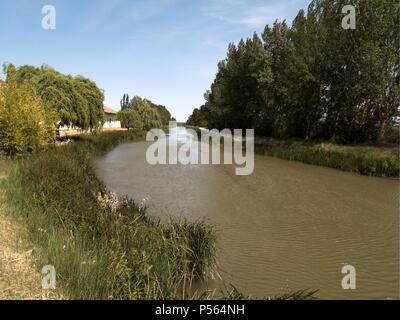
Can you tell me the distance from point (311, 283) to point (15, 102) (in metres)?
13.8

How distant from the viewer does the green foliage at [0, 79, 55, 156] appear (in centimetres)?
1560

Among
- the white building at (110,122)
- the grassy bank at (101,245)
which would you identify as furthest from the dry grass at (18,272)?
the white building at (110,122)

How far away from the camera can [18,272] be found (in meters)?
4.88

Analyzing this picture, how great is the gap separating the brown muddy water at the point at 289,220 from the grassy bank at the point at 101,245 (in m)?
0.83

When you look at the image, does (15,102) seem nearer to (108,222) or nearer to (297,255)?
(108,222)

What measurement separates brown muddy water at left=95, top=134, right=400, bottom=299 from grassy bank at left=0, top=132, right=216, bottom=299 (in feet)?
2.73

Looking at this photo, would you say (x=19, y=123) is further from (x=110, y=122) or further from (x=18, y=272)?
(x=110, y=122)

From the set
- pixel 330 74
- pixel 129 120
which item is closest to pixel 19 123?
pixel 330 74

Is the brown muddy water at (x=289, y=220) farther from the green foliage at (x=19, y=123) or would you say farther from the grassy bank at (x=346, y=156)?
the green foliage at (x=19, y=123)

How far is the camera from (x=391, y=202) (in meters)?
14.4

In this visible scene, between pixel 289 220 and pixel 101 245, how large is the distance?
6691mm
